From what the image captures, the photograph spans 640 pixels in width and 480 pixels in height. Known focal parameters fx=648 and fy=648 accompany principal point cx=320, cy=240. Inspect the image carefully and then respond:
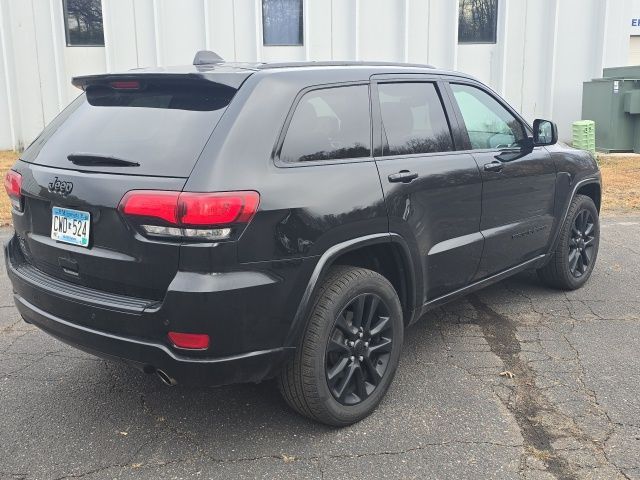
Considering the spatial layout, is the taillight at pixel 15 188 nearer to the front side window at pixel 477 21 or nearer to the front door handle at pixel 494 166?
the front door handle at pixel 494 166

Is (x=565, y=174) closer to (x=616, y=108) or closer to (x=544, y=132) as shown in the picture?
(x=544, y=132)

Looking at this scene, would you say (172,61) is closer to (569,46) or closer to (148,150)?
(569,46)

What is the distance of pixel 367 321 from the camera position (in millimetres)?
3334

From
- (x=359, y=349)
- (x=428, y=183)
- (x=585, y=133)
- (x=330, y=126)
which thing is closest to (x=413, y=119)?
(x=428, y=183)

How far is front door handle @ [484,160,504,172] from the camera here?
13.6 feet

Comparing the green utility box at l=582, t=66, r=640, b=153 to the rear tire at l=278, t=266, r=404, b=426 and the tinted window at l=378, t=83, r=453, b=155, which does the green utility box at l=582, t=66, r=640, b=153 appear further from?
the rear tire at l=278, t=266, r=404, b=426

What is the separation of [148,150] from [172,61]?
12241 mm

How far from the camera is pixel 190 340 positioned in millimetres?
2721

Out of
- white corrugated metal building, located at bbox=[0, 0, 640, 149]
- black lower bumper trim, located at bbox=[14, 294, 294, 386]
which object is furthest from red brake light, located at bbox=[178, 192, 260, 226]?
white corrugated metal building, located at bbox=[0, 0, 640, 149]

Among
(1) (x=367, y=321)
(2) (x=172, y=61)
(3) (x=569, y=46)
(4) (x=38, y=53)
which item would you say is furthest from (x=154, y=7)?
(1) (x=367, y=321)

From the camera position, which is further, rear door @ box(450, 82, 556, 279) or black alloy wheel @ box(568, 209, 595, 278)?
black alloy wheel @ box(568, 209, 595, 278)

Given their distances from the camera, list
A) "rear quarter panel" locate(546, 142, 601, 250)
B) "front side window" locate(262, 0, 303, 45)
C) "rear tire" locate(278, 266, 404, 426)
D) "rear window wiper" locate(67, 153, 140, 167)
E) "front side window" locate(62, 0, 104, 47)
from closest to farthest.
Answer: "rear window wiper" locate(67, 153, 140, 167), "rear tire" locate(278, 266, 404, 426), "rear quarter panel" locate(546, 142, 601, 250), "front side window" locate(62, 0, 104, 47), "front side window" locate(262, 0, 303, 45)

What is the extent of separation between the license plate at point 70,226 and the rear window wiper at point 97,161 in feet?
0.76

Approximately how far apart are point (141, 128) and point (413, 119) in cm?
159
